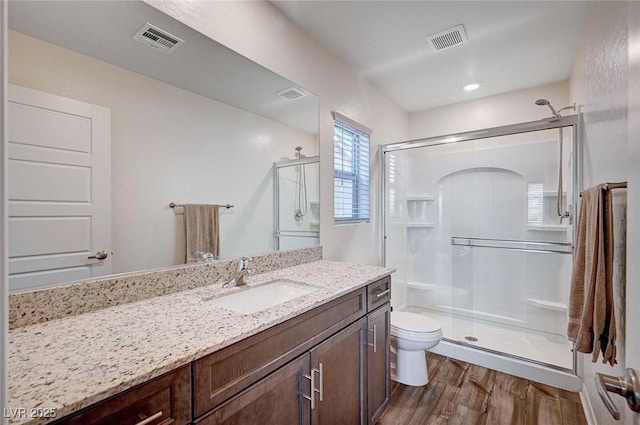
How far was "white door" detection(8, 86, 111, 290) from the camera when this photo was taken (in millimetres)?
917

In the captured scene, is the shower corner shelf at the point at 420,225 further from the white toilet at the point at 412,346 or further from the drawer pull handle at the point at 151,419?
the drawer pull handle at the point at 151,419

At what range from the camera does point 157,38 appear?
1270 millimetres

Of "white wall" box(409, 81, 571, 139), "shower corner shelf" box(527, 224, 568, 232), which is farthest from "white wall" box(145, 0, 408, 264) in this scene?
"shower corner shelf" box(527, 224, 568, 232)

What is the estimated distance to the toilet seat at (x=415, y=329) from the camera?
2.03 m

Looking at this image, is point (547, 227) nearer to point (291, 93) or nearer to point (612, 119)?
point (612, 119)

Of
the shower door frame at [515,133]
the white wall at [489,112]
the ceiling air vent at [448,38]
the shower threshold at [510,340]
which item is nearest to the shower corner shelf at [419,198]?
the shower door frame at [515,133]

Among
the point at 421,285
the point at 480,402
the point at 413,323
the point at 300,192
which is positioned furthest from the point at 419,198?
the point at 480,402

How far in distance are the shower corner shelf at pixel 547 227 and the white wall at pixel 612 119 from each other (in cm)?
73

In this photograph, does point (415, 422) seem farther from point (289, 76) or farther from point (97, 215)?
point (289, 76)

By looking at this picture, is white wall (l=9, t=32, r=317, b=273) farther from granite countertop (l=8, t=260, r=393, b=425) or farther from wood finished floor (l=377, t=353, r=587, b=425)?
wood finished floor (l=377, t=353, r=587, b=425)

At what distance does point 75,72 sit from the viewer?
40.7 inches

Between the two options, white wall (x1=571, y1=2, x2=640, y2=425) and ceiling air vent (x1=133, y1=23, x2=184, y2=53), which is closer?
white wall (x1=571, y1=2, x2=640, y2=425)

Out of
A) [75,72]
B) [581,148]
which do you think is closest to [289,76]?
[75,72]

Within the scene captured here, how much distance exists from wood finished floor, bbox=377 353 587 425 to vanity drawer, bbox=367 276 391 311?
0.75 m
